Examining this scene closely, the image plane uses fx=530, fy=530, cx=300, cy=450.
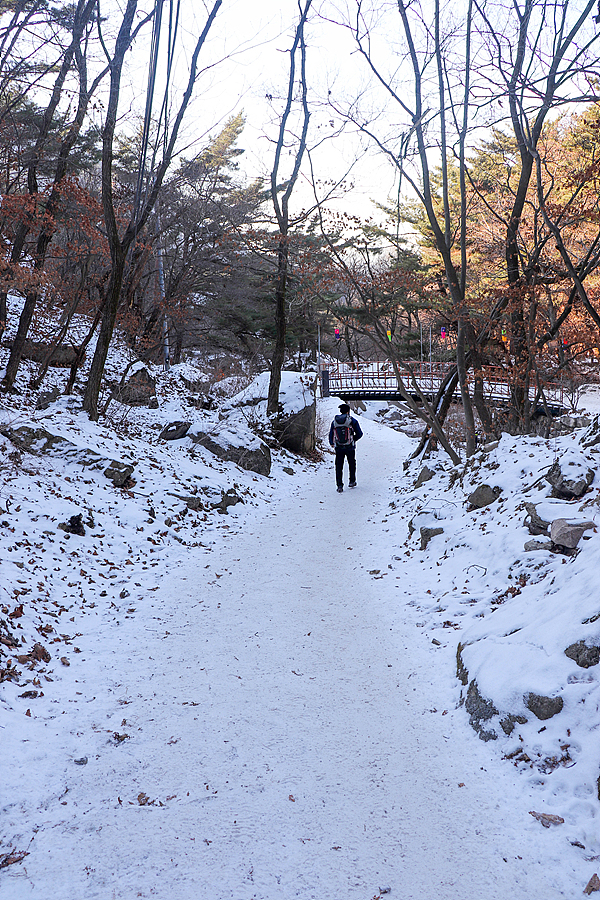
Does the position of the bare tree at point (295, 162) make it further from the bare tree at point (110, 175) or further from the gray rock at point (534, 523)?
the gray rock at point (534, 523)

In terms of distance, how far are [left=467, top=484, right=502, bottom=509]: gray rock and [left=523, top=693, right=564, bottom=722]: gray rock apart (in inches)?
157

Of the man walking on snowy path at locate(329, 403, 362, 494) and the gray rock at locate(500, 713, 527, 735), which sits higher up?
the man walking on snowy path at locate(329, 403, 362, 494)

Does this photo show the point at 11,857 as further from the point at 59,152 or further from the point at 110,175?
the point at 59,152

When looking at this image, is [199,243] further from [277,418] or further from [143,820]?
[143,820]

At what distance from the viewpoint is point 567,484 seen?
5805mm

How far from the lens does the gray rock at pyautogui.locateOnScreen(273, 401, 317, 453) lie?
15.7 meters

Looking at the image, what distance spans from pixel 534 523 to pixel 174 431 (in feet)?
27.6

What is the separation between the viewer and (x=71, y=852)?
251 cm

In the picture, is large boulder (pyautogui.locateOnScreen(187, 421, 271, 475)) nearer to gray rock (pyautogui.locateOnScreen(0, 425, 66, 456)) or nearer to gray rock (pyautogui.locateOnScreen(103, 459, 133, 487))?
gray rock (pyautogui.locateOnScreen(103, 459, 133, 487))

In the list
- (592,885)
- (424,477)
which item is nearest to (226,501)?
(424,477)

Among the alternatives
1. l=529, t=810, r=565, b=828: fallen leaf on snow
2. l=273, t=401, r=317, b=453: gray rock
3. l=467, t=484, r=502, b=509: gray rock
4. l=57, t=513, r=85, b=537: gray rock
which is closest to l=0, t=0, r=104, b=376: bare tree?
l=57, t=513, r=85, b=537: gray rock

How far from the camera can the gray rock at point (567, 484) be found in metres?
5.67

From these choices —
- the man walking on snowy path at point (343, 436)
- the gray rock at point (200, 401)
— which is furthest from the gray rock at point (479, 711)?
the gray rock at point (200, 401)

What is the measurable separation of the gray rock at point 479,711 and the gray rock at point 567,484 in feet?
9.59
